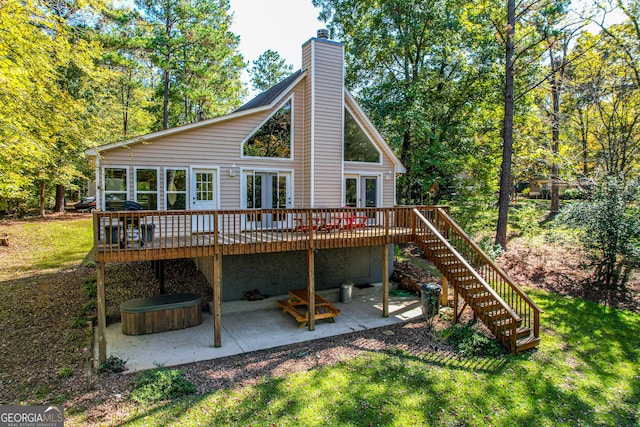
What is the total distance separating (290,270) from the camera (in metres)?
12.0

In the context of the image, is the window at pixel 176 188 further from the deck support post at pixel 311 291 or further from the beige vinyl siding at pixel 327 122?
the deck support post at pixel 311 291

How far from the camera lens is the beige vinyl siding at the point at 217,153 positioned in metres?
9.75

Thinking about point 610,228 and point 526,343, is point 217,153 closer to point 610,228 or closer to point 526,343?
point 526,343

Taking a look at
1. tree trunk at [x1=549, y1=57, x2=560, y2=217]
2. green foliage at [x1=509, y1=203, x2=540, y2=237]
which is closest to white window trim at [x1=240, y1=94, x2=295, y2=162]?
tree trunk at [x1=549, y1=57, x2=560, y2=217]

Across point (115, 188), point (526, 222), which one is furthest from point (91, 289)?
point (526, 222)

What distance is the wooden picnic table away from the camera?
9.27 m

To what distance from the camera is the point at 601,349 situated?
826cm

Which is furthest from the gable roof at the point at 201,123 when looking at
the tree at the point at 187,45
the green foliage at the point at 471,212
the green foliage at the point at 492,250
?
the tree at the point at 187,45

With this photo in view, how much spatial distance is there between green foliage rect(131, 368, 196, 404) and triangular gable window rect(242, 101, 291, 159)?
6.70m

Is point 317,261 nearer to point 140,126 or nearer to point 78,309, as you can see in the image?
point 78,309

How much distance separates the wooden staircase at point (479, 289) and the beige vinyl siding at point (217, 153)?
178 inches

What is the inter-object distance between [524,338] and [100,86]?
25147 mm

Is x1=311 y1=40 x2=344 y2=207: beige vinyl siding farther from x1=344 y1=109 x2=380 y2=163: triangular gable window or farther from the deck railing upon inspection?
the deck railing

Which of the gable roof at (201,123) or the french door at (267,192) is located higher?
the gable roof at (201,123)
